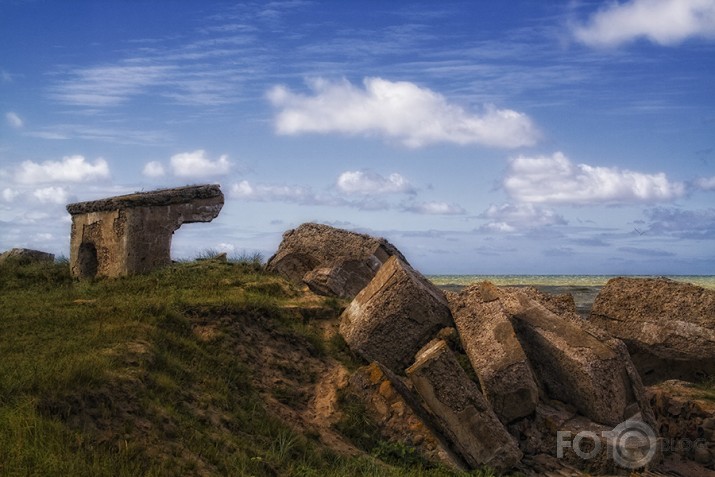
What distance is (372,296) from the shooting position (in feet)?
37.3

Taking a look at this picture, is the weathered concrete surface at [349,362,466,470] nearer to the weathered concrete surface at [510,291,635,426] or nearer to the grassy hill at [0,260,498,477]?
the grassy hill at [0,260,498,477]

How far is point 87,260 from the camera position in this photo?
15.9m

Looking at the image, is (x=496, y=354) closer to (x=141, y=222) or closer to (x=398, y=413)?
(x=398, y=413)

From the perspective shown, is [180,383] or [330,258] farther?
[330,258]

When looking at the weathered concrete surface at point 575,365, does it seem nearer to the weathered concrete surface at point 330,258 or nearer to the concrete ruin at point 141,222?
the weathered concrete surface at point 330,258

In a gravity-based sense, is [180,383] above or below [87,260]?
below

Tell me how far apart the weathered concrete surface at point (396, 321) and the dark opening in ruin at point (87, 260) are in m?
7.04

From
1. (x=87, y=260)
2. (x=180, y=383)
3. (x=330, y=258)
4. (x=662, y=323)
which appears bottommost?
(x=180, y=383)

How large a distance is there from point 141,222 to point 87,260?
1.99 meters

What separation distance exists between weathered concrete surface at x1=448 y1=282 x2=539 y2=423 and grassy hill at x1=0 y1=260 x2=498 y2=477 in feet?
5.33

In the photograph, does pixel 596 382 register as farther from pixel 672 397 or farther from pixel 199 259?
pixel 199 259

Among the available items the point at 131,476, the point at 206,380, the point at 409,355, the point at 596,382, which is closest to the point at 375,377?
the point at 409,355

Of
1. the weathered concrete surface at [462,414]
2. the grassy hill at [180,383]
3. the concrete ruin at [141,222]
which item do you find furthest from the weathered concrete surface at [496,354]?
the concrete ruin at [141,222]

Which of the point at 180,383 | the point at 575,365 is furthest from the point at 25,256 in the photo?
the point at 575,365
